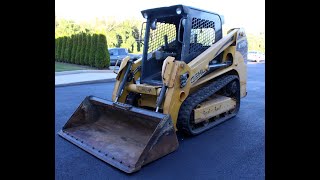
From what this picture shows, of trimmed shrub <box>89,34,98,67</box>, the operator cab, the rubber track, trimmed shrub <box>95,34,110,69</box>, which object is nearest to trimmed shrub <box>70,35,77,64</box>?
trimmed shrub <box>89,34,98,67</box>

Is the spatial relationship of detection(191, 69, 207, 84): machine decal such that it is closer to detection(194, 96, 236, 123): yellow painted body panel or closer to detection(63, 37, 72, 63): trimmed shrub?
detection(194, 96, 236, 123): yellow painted body panel

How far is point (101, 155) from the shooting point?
149 inches

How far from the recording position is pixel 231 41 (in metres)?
5.78

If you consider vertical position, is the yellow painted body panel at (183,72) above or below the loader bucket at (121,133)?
above

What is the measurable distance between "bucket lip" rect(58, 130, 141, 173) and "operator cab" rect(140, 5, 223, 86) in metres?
1.73

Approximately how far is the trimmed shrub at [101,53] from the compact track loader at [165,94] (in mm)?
11560

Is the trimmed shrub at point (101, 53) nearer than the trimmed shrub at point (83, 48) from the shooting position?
Yes

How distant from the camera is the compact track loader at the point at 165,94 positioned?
12.8 ft

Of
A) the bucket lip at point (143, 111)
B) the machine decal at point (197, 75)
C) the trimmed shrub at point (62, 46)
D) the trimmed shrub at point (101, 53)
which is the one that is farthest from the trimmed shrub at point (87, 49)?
the machine decal at point (197, 75)

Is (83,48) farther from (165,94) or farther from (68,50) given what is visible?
(165,94)

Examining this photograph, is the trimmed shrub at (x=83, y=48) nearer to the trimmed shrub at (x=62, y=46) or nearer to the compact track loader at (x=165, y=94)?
the trimmed shrub at (x=62, y=46)
